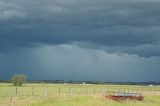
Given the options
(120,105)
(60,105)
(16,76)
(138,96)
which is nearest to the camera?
(60,105)

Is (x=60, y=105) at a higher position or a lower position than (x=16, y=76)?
lower

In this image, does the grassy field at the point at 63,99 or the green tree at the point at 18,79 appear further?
the green tree at the point at 18,79

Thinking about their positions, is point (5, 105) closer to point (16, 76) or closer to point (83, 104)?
point (83, 104)

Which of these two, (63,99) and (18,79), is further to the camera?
(18,79)

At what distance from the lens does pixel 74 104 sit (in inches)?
1510

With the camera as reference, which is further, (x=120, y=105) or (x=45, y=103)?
(x=120, y=105)

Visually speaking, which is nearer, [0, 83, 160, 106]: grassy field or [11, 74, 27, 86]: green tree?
[0, 83, 160, 106]: grassy field

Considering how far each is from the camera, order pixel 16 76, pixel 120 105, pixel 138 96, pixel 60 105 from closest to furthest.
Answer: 1. pixel 60 105
2. pixel 120 105
3. pixel 138 96
4. pixel 16 76

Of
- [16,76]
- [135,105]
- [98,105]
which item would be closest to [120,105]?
[135,105]

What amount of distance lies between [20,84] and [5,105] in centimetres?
9884

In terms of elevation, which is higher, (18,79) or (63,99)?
(18,79)

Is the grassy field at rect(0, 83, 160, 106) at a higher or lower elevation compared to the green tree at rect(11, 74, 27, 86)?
lower

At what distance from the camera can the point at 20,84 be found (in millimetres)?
137625

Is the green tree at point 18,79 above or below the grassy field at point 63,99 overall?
above
